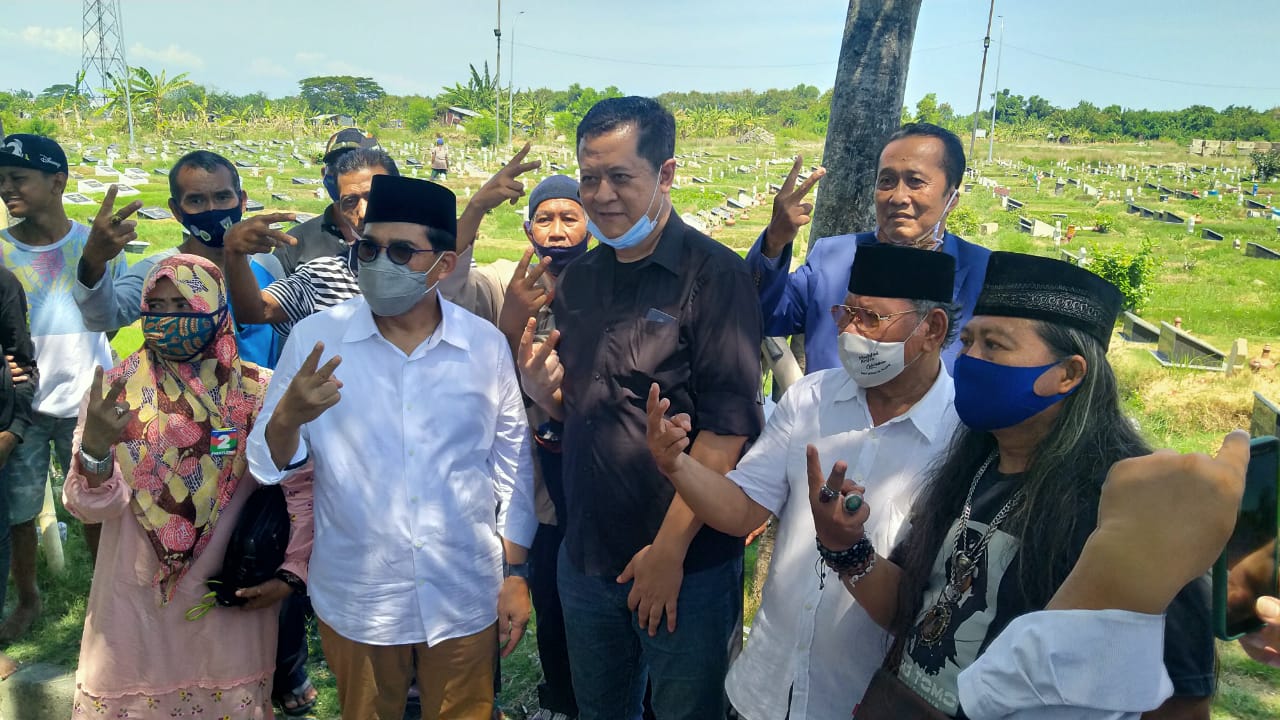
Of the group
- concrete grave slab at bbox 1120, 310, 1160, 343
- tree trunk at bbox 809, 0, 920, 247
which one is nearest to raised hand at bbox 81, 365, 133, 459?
tree trunk at bbox 809, 0, 920, 247

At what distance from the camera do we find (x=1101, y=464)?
5.44 feet

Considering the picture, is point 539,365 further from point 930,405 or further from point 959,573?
point 959,573

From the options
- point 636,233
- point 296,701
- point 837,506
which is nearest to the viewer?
point 837,506

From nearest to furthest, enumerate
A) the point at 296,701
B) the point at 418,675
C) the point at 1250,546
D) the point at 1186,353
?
the point at 1250,546, the point at 418,675, the point at 296,701, the point at 1186,353

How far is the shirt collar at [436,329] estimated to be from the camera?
2.63 meters

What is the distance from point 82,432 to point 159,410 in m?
0.23

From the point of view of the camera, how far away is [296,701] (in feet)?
11.7

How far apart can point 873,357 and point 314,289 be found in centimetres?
240

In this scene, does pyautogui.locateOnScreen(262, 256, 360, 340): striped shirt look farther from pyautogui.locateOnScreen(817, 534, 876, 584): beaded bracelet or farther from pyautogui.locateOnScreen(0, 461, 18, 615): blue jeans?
pyautogui.locateOnScreen(817, 534, 876, 584): beaded bracelet

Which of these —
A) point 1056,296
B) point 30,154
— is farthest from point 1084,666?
point 30,154

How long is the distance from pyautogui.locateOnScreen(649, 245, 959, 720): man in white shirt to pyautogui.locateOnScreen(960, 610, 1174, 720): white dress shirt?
71 cm

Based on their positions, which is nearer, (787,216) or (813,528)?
(813,528)

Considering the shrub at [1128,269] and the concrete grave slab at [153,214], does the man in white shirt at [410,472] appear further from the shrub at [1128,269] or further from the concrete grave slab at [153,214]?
the concrete grave slab at [153,214]

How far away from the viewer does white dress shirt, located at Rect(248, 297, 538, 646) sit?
2.59m
